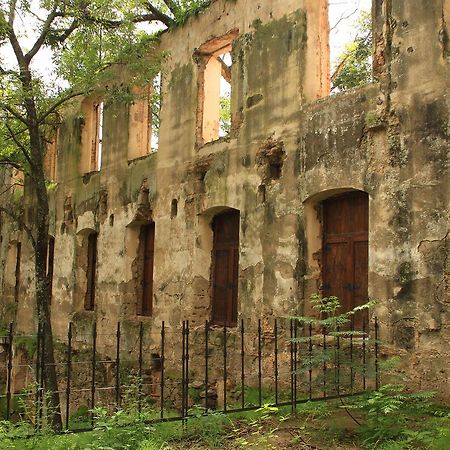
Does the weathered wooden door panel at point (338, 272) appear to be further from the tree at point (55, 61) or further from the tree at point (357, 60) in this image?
the tree at point (357, 60)

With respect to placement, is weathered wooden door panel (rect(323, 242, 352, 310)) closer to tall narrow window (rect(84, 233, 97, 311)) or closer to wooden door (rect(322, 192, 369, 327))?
wooden door (rect(322, 192, 369, 327))

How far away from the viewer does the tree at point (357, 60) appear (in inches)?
755

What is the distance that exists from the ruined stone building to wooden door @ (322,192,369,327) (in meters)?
0.02

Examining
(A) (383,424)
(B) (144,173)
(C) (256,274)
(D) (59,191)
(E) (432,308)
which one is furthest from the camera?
(D) (59,191)

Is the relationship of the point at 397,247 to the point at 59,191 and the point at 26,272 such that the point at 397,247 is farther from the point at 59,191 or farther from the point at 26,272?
the point at 26,272

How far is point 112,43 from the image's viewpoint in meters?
10.6

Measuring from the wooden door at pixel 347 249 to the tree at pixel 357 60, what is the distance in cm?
1167

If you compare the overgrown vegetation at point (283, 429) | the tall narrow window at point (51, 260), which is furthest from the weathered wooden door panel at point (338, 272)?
the tall narrow window at point (51, 260)

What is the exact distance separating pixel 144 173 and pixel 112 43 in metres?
2.78

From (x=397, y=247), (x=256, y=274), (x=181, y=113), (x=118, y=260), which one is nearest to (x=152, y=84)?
(x=181, y=113)

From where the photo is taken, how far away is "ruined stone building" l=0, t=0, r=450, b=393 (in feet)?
23.5

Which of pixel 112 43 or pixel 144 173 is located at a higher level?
pixel 112 43

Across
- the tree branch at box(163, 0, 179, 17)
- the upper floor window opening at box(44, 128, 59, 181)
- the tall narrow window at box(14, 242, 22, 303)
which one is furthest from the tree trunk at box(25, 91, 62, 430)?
the tall narrow window at box(14, 242, 22, 303)

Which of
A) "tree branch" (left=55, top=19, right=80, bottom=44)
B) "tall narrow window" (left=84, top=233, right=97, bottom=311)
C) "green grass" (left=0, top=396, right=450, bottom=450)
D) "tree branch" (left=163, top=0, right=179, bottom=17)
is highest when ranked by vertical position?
"tree branch" (left=163, top=0, right=179, bottom=17)
